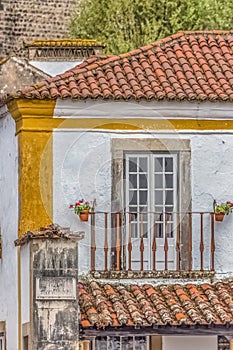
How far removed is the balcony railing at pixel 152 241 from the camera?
27.2 meters

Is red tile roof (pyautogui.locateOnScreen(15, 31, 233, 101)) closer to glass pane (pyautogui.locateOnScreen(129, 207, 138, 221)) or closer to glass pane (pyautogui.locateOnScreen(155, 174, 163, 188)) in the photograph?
glass pane (pyautogui.locateOnScreen(155, 174, 163, 188))

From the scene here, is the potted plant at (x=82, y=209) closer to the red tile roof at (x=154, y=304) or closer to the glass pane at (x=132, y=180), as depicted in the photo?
the glass pane at (x=132, y=180)

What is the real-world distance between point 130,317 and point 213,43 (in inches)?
231

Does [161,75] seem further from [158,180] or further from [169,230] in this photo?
[169,230]

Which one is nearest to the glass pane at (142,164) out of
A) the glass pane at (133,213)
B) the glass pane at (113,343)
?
the glass pane at (133,213)

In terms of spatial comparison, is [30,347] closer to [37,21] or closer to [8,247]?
[8,247]

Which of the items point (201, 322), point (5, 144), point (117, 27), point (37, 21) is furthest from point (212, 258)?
point (37, 21)

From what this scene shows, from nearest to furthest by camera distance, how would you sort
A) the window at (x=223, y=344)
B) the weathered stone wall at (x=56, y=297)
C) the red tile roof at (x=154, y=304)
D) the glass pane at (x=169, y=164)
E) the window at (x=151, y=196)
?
the weathered stone wall at (x=56, y=297), the red tile roof at (x=154, y=304), the window at (x=151, y=196), the glass pane at (x=169, y=164), the window at (x=223, y=344)

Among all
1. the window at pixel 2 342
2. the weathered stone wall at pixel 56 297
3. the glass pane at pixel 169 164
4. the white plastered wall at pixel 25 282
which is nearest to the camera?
the weathered stone wall at pixel 56 297

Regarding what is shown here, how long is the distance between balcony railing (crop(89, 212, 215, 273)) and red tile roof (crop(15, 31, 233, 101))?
1794 millimetres

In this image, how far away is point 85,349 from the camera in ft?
82.8

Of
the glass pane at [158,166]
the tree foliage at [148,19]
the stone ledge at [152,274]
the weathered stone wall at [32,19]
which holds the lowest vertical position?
the stone ledge at [152,274]

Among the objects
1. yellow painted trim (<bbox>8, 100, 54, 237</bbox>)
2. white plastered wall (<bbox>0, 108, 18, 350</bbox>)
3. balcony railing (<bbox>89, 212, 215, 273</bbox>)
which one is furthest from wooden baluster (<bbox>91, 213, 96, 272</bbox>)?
white plastered wall (<bbox>0, 108, 18, 350</bbox>)

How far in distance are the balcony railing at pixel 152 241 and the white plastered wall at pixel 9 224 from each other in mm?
1314
